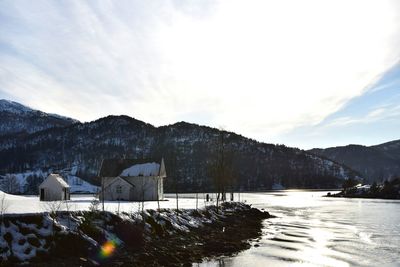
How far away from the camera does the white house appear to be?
65375mm

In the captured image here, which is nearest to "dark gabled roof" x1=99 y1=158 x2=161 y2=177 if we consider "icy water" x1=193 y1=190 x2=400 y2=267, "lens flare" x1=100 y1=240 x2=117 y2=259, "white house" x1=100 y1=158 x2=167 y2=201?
"white house" x1=100 y1=158 x2=167 y2=201

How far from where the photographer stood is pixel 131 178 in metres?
67.1

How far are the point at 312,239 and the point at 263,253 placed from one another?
34.7 feet

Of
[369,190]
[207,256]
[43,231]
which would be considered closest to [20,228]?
[43,231]

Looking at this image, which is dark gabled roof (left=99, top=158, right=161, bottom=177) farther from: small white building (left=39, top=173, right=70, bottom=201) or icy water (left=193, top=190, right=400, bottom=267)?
icy water (left=193, top=190, right=400, bottom=267)

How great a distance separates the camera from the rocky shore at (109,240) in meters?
20.0

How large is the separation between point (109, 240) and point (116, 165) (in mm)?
45031

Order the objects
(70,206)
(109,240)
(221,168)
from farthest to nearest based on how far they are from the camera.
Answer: (221,168) → (70,206) → (109,240)

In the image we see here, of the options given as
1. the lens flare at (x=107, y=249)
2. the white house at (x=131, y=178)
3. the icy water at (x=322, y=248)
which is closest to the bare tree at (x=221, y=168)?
the white house at (x=131, y=178)

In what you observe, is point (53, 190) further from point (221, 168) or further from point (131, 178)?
point (221, 168)

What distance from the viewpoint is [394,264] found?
2627cm

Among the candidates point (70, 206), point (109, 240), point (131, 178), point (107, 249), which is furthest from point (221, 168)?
point (107, 249)

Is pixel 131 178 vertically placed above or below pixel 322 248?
above

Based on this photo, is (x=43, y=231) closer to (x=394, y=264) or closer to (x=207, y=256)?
(x=207, y=256)
